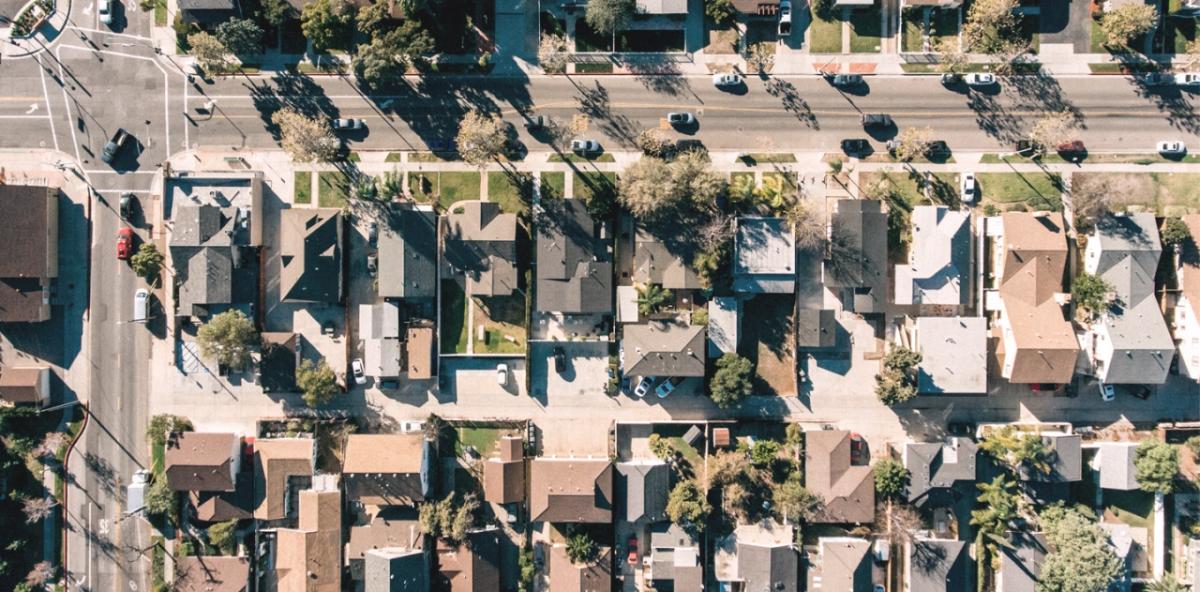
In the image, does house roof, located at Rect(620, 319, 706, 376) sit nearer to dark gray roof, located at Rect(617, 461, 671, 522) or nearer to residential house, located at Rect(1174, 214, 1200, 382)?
dark gray roof, located at Rect(617, 461, 671, 522)

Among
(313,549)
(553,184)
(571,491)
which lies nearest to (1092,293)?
(553,184)

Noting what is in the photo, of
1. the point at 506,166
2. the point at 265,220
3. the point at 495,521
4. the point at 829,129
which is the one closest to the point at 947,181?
the point at 829,129

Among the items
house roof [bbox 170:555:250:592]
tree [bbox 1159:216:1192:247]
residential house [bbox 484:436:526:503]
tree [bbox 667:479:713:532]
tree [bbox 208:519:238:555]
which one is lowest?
house roof [bbox 170:555:250:592]

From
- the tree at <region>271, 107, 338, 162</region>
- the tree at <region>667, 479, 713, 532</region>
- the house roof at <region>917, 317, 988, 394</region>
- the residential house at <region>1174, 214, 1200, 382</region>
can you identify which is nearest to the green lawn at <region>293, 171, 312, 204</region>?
the tree at <region>271, 107, 338, 162</region>

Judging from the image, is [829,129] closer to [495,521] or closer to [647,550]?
[647,550]

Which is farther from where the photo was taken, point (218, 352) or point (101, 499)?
point (101, 499)

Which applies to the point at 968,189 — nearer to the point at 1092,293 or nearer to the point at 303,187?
the point at 1092,293

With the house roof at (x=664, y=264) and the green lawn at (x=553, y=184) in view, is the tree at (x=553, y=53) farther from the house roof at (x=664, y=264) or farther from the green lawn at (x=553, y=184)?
the house roof at (x=664, y=264)
